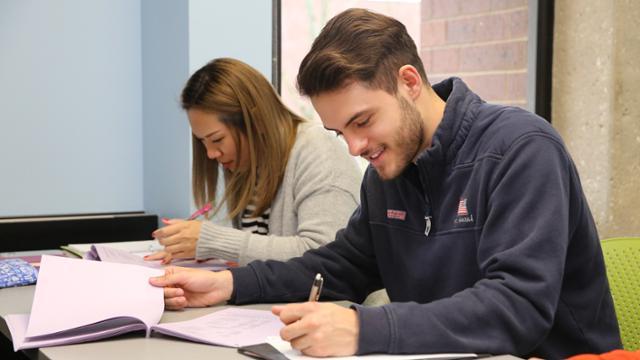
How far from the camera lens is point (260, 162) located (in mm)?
1899

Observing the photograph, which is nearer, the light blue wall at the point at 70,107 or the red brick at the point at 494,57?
the light blue wall at the point at 70,107

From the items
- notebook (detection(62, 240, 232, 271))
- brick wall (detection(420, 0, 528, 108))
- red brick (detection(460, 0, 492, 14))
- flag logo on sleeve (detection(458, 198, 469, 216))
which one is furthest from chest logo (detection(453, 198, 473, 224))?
red brick (detection(460, 0, 492, 14))

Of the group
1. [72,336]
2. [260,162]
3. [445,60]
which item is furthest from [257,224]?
[445,60]

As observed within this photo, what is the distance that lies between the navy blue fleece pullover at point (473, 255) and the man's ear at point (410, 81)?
2.1 inches

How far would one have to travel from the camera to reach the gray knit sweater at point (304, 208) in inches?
67.0

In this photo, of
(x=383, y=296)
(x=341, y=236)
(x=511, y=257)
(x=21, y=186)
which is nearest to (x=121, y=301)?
(x=341, y=236)

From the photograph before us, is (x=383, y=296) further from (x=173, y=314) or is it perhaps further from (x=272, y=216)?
(x=173, y=314)

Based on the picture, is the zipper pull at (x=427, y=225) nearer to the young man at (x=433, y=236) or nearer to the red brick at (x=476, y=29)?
the young man at (x=433, y=236)

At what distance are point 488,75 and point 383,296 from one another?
128 centimetres

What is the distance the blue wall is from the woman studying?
1.59 feet

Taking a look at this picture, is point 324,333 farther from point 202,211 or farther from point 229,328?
point 202,211

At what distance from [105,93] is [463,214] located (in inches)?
66.0

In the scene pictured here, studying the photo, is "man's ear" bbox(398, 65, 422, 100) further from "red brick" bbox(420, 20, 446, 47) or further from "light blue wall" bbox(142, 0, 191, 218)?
"red brick" bbox(420, 20, 446, 47)

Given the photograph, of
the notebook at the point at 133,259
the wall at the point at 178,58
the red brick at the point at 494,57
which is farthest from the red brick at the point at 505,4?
the notebook at the point at 133,259
